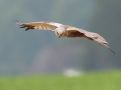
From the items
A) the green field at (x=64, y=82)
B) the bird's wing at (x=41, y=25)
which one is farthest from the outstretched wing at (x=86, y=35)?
the green field at (x=64, y=82)

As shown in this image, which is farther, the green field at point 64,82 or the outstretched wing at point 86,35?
the green field at point 64,82

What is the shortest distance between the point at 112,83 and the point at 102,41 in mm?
6841

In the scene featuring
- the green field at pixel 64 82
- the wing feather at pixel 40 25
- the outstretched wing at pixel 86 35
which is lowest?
the green field at pixel 64 82

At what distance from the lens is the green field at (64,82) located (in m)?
7.27

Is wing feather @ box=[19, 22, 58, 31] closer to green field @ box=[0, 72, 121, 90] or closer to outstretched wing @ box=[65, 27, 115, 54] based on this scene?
outstretched wing @ box=[65, 27, 115, 54]

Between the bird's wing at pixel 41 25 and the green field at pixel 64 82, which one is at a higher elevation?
the bird's wing at pixel 41 25

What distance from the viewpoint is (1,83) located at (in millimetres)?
7793

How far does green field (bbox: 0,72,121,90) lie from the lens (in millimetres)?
7273

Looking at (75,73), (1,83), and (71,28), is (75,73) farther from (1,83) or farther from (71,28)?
(71,28)

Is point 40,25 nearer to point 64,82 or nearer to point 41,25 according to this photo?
point 41,25

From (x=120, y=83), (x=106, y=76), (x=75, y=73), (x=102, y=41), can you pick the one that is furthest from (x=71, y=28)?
(x=75, y=73)

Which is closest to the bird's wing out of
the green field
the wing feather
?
the wing feather

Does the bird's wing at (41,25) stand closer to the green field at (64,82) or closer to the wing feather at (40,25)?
the wing feather at (40,25)

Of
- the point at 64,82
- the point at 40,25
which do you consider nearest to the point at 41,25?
the point at 40,25
